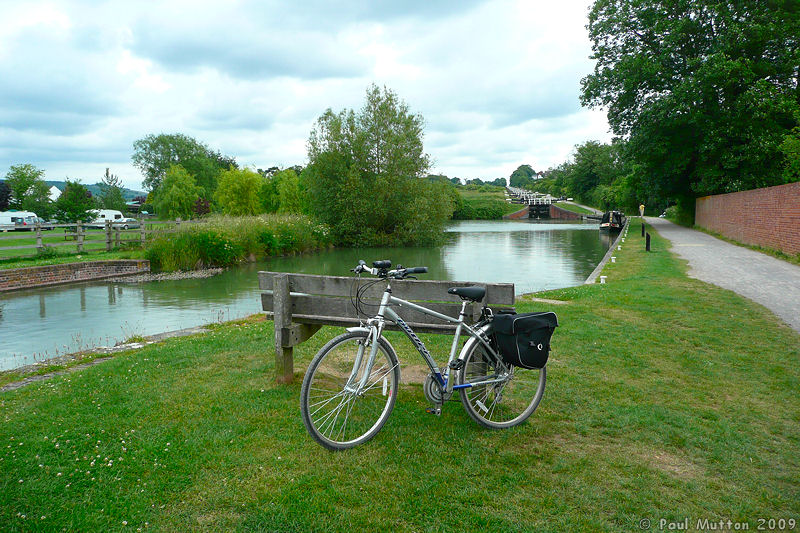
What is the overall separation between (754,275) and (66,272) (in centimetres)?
1989

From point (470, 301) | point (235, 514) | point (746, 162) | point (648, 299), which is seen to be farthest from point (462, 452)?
point (746, 162)

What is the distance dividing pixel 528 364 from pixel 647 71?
3260 centimetres

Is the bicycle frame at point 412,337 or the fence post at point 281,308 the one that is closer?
the bicycle frame at point 412,337

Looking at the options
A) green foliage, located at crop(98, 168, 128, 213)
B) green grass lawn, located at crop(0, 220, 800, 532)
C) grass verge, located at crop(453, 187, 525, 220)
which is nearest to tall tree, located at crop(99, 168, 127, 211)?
green foliage, located at crop(98, 168, 128, 213)

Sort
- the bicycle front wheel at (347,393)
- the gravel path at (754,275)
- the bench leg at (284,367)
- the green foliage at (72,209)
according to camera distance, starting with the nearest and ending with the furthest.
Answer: the bicycle front wheel at (347,393) < the bench leg at (284,367) < the gravel path at (754,275) < the green foliage at (72,209)

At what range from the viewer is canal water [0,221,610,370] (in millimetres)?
9883

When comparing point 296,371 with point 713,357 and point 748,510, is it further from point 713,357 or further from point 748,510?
point 713,357

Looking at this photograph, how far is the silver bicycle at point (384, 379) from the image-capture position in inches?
142

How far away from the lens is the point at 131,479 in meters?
3.20

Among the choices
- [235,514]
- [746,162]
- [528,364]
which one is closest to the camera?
[235,514]

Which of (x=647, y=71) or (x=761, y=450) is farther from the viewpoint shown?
(x=647, y=71)

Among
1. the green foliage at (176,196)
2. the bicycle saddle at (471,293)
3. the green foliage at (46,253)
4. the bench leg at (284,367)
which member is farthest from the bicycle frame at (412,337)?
the green foliage at (176,196)

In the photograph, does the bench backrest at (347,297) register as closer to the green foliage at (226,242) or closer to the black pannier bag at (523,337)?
the black pannier bag at (523,337)

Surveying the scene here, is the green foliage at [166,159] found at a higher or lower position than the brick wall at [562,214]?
higher
